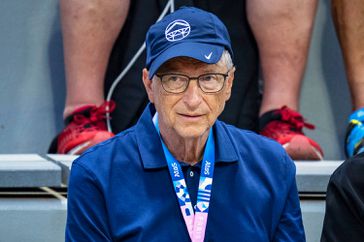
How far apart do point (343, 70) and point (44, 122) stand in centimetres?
109

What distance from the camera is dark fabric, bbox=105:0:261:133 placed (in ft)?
9.68

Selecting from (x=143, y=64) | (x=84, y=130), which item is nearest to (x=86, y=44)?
(x=143, y=64)

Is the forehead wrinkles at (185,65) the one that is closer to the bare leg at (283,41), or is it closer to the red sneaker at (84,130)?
the red sneaker at (84,130)

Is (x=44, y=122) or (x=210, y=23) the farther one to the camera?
(x=44, y=122)

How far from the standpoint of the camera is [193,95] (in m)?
1.93

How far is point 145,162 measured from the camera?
1.96m

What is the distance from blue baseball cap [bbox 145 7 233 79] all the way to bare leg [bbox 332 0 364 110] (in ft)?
3.49

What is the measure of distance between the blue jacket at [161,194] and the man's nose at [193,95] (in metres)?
0.13

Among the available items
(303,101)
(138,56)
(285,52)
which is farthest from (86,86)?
(303,101)

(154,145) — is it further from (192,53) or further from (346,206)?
(346,206)

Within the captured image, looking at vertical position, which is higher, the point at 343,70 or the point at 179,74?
the point at 179,74

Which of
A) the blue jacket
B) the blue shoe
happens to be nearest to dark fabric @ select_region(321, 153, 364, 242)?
the blue jacket

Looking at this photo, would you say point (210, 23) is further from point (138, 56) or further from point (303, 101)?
point (303, 101)

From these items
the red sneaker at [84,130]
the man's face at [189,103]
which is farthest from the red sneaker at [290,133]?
the man's face at [189,103]
